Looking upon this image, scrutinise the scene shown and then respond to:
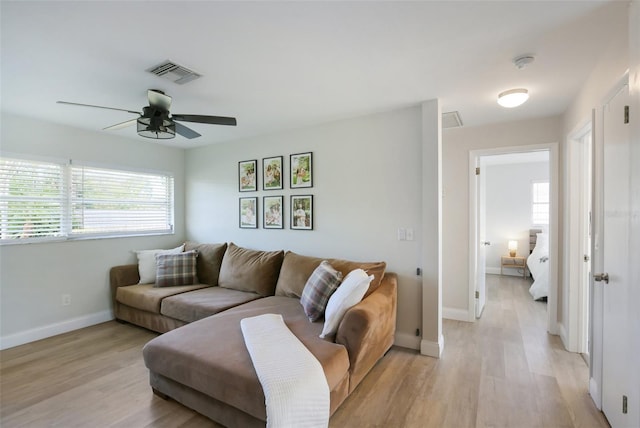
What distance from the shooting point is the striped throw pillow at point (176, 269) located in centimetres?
378

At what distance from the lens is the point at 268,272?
3.47 metres

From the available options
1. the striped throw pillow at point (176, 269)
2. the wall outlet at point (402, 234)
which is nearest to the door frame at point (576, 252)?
the wall outlet at point (402, 234)

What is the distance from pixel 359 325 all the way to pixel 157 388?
1.55m

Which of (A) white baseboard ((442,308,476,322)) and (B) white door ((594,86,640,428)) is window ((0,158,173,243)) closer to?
(A) white baseboard ((442,308,476,322))

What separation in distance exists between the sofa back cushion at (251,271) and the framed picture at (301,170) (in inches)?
34.0

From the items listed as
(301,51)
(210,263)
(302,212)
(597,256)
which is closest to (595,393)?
(597,256)

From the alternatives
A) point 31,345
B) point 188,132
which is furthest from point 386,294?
point 31,345

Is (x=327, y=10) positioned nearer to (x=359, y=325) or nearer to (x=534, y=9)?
(x=534, y=9)

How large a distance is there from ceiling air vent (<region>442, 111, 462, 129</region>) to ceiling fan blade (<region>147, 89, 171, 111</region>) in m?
2.68

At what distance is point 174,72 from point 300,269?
2101 mm

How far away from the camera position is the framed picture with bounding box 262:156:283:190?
390 centimetres

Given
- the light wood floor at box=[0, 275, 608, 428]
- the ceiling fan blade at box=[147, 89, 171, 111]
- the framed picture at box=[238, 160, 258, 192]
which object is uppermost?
the ceiling fan blade at box=[147, 89, 171, 111]

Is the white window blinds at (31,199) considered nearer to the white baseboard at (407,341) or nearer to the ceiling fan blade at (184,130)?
the ceiling fan blade at (184,130)

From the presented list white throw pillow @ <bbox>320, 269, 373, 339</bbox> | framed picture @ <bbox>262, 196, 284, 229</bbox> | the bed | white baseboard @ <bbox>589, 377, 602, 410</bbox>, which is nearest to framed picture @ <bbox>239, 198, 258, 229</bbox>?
framed picture @ <bbox>262, 196, 284, 229</bbox>
